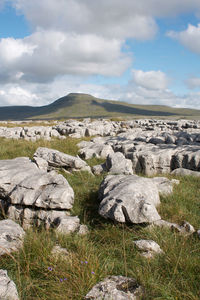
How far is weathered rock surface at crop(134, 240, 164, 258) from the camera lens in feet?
14.3

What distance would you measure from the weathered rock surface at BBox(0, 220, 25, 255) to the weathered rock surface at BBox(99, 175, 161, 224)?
189 centimetres

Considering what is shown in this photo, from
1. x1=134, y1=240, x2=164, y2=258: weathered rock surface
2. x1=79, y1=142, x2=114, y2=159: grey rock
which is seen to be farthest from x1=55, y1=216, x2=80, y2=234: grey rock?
x1=79, y1=142, x2=114, y2=159: grey rock

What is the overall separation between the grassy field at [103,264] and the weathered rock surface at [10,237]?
0.42ft

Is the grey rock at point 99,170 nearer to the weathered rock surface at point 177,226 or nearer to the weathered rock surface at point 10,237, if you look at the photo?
the weathered rock surface at point 177,226

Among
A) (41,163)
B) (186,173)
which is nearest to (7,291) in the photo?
(41,163)

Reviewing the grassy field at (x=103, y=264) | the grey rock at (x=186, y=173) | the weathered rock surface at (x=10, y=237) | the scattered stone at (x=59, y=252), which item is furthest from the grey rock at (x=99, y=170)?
the scattered stone at (x=59, y=252)

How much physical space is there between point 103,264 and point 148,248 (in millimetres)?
1055

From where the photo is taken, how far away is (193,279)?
3678 millimetres

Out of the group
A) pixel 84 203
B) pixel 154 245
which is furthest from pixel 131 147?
pixel 154 245

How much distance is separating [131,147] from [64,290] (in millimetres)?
10086

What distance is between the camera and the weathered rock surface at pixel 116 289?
3248 millimetres

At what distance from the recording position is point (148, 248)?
4.45 m

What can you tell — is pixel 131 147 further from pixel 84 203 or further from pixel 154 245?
pixel 154 245

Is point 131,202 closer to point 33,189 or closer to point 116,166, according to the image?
point 33,189
